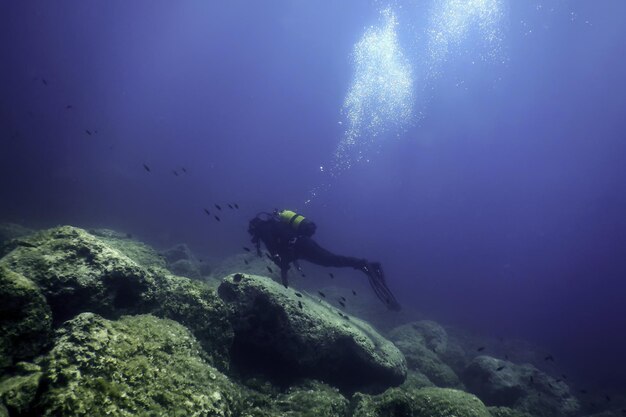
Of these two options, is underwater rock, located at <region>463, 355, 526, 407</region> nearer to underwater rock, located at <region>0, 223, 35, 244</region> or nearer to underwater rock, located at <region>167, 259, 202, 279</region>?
underwater rock, located at <region>167, 259, 202, 279</region>

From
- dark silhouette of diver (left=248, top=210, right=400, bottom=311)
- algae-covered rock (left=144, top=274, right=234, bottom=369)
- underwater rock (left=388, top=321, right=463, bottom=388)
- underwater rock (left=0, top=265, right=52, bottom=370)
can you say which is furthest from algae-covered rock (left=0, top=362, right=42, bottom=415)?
underwater rock (left=388, top=321, right=463, bottom=388)

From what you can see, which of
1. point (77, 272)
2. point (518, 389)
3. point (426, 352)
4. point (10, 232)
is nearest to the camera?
point (77, 272)

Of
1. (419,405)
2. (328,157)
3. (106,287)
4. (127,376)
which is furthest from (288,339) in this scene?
(328,157)

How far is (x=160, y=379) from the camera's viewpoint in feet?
11.5

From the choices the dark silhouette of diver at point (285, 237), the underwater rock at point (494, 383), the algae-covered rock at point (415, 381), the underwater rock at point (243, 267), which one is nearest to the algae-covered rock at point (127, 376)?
the algae-covered rock at point (415, 381)

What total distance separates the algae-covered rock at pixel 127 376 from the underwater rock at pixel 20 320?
499 millimetres

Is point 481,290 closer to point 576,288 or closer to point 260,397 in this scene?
point 576,288

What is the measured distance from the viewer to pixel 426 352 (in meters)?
11.9

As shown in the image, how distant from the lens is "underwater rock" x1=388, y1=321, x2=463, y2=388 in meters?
10.8

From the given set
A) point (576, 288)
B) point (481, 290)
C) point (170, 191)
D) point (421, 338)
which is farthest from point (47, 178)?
point (576, 288)

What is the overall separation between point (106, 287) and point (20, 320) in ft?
4.32

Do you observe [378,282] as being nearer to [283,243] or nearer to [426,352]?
[426,352]

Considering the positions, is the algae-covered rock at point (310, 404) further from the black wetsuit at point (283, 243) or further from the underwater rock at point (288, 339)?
the black wetsuit at point (283, 243)

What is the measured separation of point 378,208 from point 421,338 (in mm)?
165360
